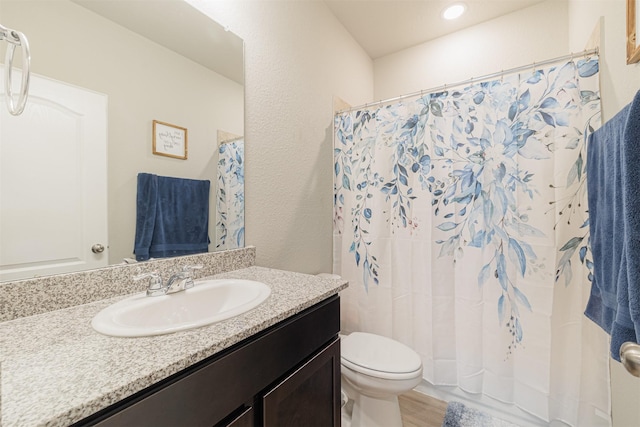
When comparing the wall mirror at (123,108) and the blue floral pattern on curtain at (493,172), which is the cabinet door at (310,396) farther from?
the blue floral pattern on curtain at (493,172)

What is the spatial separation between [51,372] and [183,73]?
108cm

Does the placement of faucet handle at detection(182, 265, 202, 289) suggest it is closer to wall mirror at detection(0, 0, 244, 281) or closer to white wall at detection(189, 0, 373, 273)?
wall mirror at detection(0, 0, 244, 281)

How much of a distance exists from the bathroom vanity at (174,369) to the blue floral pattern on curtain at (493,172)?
3.06ft

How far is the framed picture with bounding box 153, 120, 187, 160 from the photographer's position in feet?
3.32

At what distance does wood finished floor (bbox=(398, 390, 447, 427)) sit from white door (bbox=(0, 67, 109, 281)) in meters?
1.70

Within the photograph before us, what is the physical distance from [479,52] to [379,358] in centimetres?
238

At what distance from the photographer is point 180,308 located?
0.88 meters

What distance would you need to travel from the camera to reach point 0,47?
0.68m

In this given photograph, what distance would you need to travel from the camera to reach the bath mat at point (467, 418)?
1418mm

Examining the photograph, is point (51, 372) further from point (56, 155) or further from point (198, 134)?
point (198, 134)

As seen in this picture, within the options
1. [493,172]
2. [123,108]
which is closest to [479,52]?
[493,172]

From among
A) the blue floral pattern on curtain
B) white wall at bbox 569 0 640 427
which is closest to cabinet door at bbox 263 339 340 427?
the blue floral pattern on curtain

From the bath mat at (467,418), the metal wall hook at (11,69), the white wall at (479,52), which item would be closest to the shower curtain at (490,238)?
the bath mat at (467,418)

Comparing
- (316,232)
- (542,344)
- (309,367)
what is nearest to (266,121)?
(316,232)
